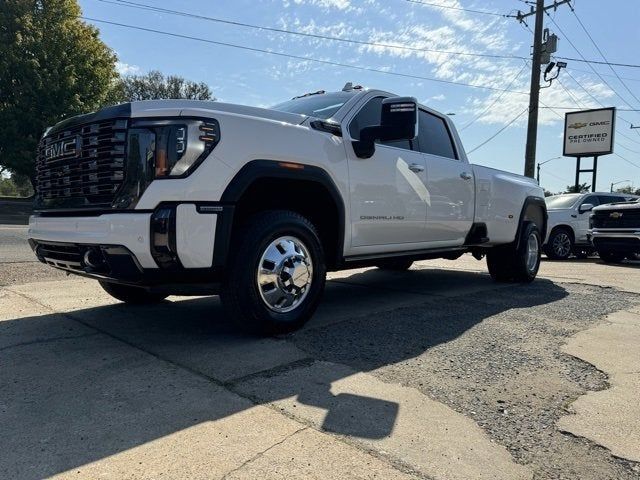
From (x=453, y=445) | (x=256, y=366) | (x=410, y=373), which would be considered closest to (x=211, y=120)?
(x=256, y=366)

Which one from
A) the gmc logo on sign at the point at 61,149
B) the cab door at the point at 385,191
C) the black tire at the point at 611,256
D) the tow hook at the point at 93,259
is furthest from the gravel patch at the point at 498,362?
the black tire at the point at 611,256

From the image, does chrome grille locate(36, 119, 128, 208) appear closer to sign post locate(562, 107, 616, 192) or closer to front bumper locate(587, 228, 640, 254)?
front bumper locate(587, 228, 640, 254)

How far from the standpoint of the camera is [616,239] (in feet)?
36.0

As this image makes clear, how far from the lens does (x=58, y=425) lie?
235 cm

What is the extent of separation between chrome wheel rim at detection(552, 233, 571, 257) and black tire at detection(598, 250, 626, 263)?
91 centimetres

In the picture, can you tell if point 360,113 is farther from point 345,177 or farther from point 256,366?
point 256,366

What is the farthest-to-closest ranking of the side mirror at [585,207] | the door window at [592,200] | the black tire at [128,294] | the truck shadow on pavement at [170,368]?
the door window at [592,200]
the side mirror at [585,207]
the black tire at [128,294]
the truck shadow on pavement at [170,368]

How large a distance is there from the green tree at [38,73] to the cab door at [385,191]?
23.7m

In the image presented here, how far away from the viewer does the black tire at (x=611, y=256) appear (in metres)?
11.5

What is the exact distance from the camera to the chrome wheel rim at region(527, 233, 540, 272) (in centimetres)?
717

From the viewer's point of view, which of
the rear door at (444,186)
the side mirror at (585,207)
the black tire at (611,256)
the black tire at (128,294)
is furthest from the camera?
the side mirror at (585,207)

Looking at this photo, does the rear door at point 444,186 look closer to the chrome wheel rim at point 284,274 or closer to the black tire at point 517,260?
the black tire at point 517,260

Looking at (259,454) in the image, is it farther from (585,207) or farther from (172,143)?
(585,207)

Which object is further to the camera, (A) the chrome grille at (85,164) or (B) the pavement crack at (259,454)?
(A) the chrome grille at (85,164)
